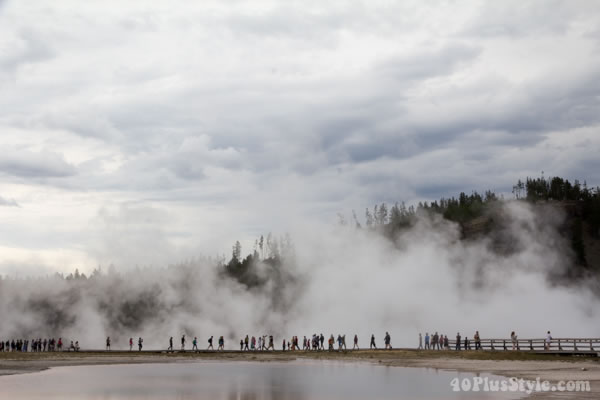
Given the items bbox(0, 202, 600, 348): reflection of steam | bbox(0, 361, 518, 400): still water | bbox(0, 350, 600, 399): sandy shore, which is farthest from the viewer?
bbox(0, 202, 600, 348): reflection of steam

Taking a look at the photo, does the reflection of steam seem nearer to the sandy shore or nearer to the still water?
the sandy shore

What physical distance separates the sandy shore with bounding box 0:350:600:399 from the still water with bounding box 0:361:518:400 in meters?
3.36

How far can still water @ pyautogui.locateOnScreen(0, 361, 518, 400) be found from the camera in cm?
2820

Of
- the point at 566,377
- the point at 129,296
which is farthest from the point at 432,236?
the point at 566,377

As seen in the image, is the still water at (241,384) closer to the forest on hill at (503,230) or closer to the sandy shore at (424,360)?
the sandy shore at (424,360)

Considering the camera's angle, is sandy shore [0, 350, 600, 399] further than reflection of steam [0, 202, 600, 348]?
No

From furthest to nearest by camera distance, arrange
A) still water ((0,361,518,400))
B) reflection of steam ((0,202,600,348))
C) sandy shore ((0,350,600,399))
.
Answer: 1. reflection of steam ((0,202,600,348))
2. sandy shore ((0,350,600,399))
3. still water ((0,361,518,400))

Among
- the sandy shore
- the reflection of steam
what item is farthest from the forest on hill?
the sandy shore

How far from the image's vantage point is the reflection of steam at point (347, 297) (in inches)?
4476

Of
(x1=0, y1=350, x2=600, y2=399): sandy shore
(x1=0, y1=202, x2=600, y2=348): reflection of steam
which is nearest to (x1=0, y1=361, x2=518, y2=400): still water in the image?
(x1=0, y1=350, x2=600, y2=399): sandy shore

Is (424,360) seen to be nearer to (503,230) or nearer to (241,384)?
(241,384)

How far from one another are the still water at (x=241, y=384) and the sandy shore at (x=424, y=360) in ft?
11.0

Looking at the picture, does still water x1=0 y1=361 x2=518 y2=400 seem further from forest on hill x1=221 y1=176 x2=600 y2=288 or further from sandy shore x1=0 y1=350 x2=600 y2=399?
forest on hill x1=221 y1=176 x2=600 y2=288

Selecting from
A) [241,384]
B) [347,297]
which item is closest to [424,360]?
[241,384]
